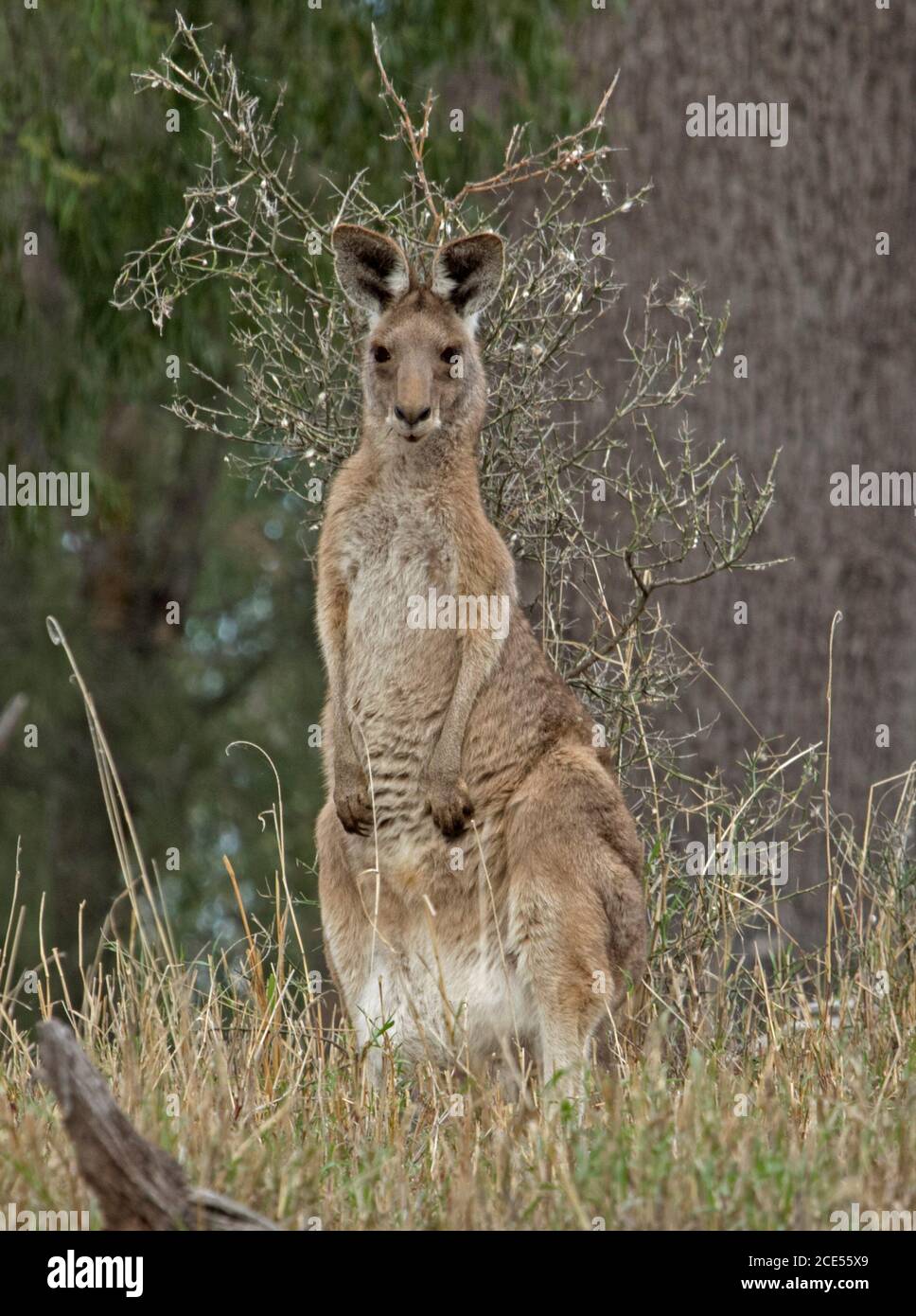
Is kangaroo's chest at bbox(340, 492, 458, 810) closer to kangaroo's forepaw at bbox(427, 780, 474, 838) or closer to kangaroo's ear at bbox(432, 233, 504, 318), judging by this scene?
kangaroo's forepaw at bbox(427, 780, 474, 838)

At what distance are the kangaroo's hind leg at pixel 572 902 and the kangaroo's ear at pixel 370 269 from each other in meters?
1.34

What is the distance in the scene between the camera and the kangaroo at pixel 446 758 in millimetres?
4828

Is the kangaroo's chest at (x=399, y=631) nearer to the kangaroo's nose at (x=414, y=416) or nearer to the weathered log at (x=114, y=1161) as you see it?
the kangaroo's nose at (x=414, y=416)

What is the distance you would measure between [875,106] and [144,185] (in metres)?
3.24

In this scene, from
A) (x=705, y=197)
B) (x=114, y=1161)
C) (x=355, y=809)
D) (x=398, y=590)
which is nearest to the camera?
(x=114, y=1161)

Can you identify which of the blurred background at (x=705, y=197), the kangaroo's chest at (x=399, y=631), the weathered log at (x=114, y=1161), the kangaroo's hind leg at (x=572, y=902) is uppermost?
the blurred background at (x=705, y=197)

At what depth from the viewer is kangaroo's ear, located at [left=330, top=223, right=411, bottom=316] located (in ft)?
16.8

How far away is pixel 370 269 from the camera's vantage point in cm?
522

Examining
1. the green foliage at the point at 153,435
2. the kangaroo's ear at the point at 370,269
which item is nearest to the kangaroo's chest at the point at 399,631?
the kangaroo's ear at the point at 370,269

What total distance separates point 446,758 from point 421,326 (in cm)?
116

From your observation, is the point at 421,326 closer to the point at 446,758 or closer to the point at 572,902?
→ the point at 446,758

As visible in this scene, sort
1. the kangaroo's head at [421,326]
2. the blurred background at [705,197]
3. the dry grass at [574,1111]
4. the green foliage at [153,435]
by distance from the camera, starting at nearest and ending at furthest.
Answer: the dry grass at [574,1111], the kangaroo's head at [421,326], the blurred background at [705,197], the green foliage at [153,435]

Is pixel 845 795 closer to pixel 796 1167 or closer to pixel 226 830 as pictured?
pixel 796 1167

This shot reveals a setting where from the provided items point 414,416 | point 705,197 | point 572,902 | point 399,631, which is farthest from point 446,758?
point 705,197
